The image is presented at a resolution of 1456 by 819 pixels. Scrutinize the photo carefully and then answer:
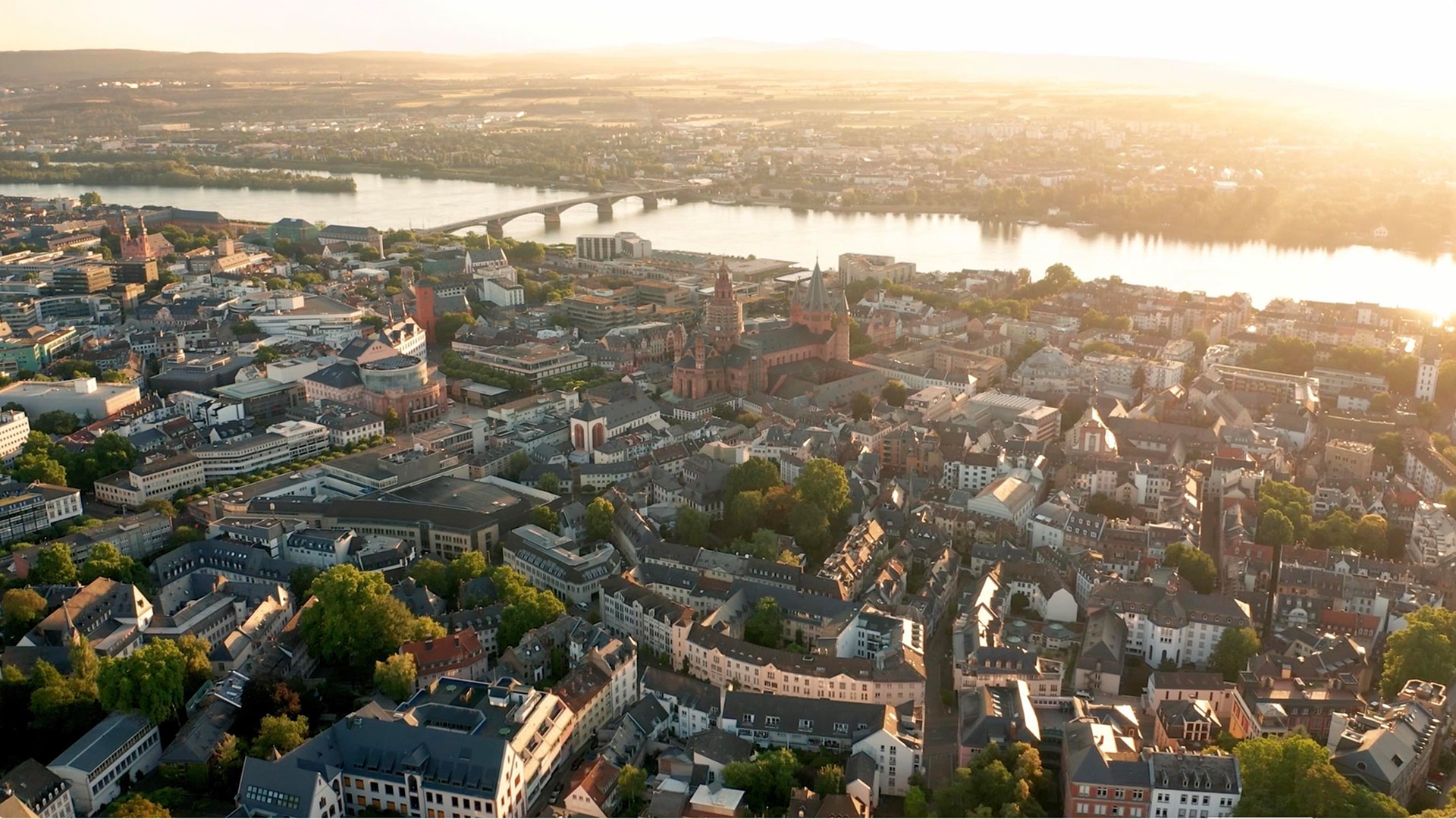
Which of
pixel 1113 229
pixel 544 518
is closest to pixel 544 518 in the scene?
pixel 544 518

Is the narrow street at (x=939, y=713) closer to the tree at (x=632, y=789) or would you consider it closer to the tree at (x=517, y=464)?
the tree at (x=632, y=789)

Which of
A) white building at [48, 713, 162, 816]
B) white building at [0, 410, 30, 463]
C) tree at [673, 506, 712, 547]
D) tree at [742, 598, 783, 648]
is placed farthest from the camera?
white building at [0, 410, 30, 463]

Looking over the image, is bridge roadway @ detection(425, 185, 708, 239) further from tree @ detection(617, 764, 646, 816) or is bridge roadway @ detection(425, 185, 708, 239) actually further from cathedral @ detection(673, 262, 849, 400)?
tree @ detection(617, 764, 646, 816)

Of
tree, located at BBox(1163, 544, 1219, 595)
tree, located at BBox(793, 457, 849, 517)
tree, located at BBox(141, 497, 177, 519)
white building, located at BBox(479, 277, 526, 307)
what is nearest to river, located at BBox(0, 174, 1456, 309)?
white building, located at BBox(479, 277, 526, 307)

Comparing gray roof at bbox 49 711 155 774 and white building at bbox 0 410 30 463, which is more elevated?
white building at bbox 0 410 30 463

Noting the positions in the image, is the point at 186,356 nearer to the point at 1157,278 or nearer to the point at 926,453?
the point at 926,453

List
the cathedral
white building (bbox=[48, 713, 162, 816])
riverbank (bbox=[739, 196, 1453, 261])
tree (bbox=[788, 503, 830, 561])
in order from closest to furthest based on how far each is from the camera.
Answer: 1. white building (bbox=[48, 713, 162, 816])
2. tree (bbox=[788, 503, 830, 561])
3. the cathedral
4. riverbank (bbox=[739, 196, 1453, 261])
